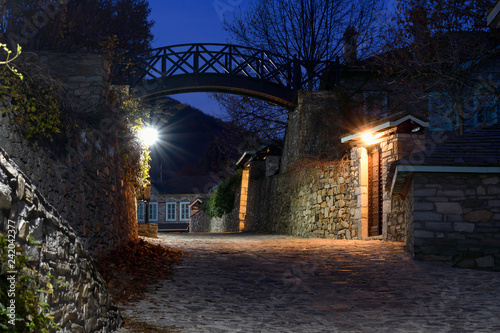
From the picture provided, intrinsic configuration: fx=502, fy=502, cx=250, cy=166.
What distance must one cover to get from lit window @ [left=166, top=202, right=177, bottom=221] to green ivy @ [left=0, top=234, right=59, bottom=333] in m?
41.4

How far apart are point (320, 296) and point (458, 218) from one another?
4.50m

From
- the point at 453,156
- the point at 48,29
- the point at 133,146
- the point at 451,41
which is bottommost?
the point at 453,156

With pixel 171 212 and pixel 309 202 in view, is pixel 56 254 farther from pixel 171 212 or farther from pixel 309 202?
pixel 171 212

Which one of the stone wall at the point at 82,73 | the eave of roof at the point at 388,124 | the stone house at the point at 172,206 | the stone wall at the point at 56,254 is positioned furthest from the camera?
the stone house at the point at 172,206

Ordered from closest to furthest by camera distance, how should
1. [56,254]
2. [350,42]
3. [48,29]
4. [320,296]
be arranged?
[56,254] → [320,296] → [48,29] → [350,42]

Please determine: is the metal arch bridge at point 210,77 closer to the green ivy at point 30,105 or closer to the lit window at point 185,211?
the green ivy at point 30,105

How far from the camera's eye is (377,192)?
1379cm

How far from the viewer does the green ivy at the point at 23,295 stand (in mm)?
2584

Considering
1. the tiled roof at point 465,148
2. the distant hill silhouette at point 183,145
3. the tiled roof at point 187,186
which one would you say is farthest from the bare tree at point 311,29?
the distant hill silhouette at point 183,145

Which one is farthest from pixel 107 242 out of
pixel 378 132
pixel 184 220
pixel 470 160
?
pixel 184 220

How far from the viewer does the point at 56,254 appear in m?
3.30

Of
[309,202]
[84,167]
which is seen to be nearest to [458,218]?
[84,167]

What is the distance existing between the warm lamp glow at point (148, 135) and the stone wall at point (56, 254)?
651 centimetres

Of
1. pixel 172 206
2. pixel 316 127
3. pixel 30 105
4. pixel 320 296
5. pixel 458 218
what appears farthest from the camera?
pixel 172 206
